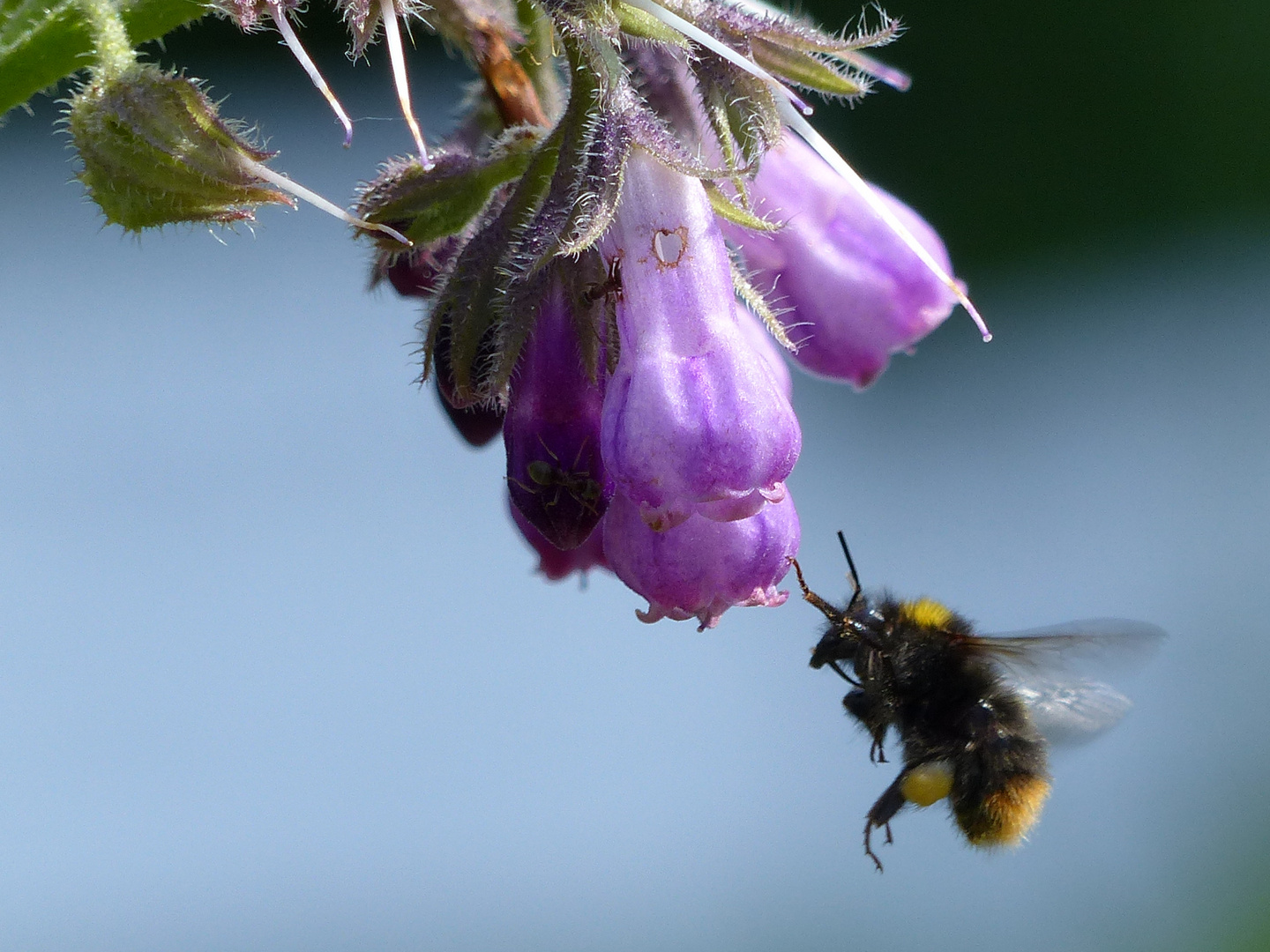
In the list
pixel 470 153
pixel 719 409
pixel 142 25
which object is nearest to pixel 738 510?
pixel 719 409

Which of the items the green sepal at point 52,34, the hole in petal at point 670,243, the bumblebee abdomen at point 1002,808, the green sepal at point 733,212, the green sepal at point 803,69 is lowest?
the bumblebee abdomen at point 1002,808

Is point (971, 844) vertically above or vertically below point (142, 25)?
below

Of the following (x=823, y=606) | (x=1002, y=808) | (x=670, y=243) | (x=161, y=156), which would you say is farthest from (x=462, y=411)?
(x=1002, y=808)

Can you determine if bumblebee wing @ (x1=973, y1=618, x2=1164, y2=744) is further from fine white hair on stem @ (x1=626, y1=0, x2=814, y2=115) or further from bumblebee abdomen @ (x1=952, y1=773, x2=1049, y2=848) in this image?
fine white hair on stem @ (x1=626, y1=0, x2=814, y2=115)

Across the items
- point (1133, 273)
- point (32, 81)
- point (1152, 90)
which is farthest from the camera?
point (1133, 273)

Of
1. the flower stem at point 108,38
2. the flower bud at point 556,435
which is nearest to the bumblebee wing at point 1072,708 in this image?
the flower bud at point 556,435

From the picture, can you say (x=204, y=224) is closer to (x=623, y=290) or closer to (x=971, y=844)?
(x=623, y=290)

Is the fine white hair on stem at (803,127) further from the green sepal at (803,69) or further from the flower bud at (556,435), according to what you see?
the flower bud at (556,435)
